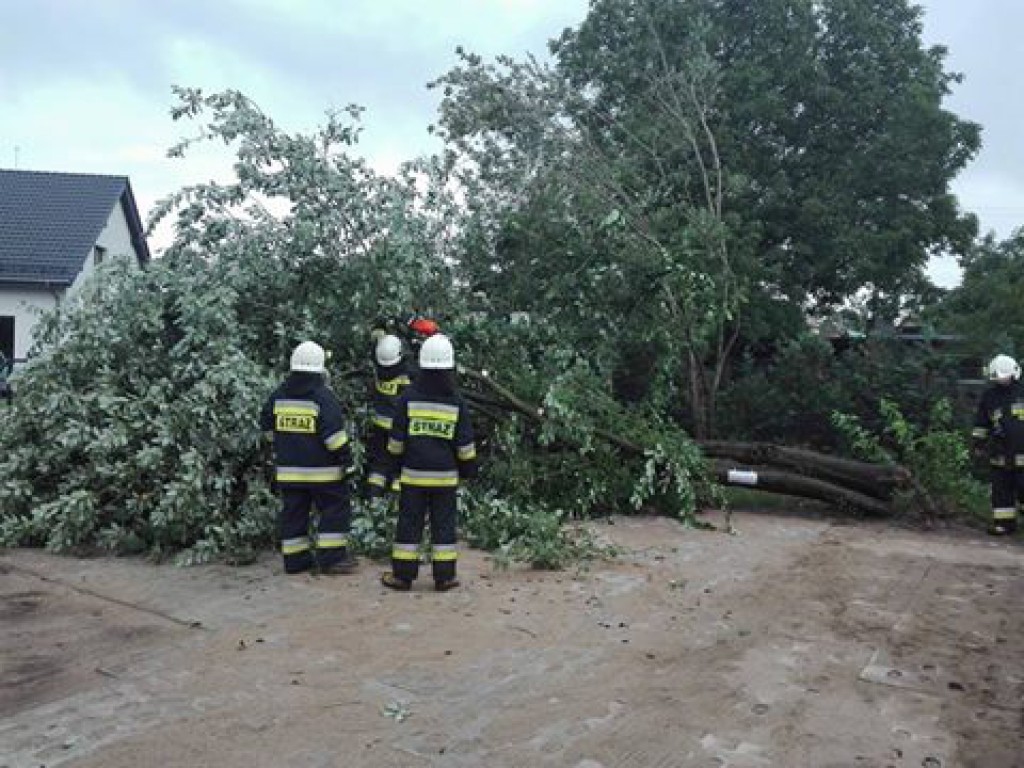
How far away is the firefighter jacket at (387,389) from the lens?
248 inches

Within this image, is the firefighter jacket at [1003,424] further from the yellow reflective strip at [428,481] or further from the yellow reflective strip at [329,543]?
the yellow reflective strip at [329,543]

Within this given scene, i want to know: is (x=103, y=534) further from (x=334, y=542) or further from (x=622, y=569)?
(x=622, y=569)

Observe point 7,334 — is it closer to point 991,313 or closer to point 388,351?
point 388,351

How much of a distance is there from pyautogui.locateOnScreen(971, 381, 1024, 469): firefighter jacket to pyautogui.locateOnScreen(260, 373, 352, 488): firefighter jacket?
5642 millimetres

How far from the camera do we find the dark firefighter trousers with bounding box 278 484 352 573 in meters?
5.24

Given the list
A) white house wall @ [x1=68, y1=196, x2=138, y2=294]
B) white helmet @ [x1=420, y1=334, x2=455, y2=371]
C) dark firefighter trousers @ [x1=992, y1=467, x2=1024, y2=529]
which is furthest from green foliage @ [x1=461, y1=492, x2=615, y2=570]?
white house wall @ [x1=68, y1=196, x2=138, y2=294]

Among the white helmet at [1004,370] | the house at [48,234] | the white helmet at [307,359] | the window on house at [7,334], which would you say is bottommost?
the white helmet at [307,359]

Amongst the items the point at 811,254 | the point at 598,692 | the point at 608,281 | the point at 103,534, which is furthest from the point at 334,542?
the point at 811,254

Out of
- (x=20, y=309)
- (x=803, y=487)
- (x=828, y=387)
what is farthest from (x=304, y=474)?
(x=20, y=309)

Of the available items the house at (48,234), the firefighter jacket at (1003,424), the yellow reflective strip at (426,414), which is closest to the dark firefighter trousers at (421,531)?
the yellow reflective strip at (426,414)

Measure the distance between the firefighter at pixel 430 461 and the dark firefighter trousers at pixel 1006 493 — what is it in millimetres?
4842

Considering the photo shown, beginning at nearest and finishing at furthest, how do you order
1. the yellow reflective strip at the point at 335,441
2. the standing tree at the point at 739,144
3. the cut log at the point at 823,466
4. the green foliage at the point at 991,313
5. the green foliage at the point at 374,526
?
1. the yellow reflective strip at the point at 335,441
2. the green foliage at the point at 374,526
3. the cut log at the point at 823,466
4. the green foliage at the point at 991,313
5. the standing tree at the point at 739,144

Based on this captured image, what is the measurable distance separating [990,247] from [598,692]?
46.3 ft

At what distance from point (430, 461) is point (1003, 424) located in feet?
17.6
